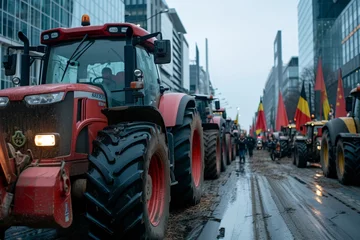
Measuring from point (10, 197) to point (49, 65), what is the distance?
2564 millimetres

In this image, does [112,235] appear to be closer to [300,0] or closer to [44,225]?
[44,225]

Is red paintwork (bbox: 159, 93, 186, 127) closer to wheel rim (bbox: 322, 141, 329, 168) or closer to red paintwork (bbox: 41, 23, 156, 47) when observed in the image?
red paintwork (bbox: 41, 23, 156, 47)

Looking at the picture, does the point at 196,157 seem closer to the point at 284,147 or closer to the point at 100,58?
the point at 100,58

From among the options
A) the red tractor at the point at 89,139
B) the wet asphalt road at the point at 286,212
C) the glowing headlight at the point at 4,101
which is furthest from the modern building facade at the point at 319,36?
the glowing headlight at the point at 4,101

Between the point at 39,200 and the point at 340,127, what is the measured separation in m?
9.76

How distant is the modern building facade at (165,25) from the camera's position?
65750 mm

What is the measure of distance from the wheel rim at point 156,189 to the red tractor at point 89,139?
0.01 m

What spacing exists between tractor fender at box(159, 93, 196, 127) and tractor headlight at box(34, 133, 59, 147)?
2.66 meters

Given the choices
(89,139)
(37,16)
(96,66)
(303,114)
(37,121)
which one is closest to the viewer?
(37,121)

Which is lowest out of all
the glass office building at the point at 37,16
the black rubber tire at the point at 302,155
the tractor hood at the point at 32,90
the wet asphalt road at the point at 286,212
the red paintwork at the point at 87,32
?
the wet asphalt road at the point at 286,212

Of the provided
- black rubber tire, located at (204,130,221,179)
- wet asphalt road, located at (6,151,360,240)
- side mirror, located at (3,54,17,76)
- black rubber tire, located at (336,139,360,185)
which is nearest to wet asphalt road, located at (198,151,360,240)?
wet asphalt road, located at (6,151,360,240)

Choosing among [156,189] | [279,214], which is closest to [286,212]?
[279,214]

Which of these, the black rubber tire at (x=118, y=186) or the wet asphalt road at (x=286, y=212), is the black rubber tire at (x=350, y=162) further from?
the black rubber tire at (x=118, y=186)

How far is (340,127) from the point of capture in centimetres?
1137
